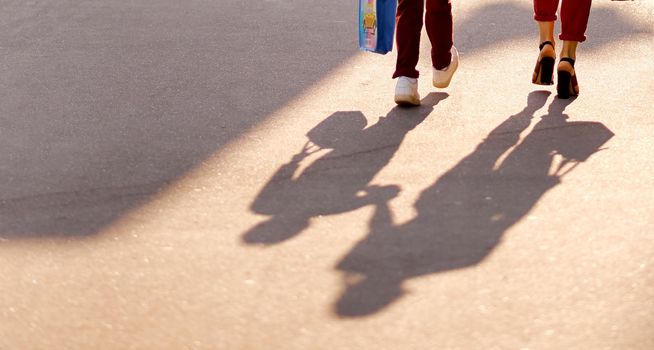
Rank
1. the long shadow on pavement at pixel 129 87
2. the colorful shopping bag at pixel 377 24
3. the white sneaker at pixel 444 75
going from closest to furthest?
the long shadow on pavement at pixel 129 87 < the colorful shopping bag at pixel 377 24 < the white sneaker at pixel 444 75

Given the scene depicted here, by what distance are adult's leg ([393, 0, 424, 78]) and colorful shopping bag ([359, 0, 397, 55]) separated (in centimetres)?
8

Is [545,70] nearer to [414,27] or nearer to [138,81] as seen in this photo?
[414,27]

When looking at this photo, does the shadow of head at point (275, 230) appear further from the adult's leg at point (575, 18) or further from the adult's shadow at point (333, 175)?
the adult's leg at point (575, 18)

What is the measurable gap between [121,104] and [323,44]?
1862 mm

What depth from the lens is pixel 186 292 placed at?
175 inches

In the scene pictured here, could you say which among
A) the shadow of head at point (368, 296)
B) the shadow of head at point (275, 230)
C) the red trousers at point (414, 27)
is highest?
the shadow of head at point (368, 296)

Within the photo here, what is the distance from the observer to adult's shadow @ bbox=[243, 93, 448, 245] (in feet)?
17.1

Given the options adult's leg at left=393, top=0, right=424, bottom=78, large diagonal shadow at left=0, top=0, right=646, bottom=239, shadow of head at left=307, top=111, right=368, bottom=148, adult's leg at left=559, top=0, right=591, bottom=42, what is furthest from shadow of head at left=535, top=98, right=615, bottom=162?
large diagonal shadow at left=0, top=0, right=646, bottom=239

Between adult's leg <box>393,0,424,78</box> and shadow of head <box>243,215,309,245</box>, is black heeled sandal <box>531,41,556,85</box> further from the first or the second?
shadow of head <box>243,215,309,245</box>

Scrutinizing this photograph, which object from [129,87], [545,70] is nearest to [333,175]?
[545,70]

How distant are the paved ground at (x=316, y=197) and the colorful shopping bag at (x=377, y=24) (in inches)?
13.1

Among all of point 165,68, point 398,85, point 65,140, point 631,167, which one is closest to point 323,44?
point 165,68

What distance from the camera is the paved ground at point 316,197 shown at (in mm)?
4215

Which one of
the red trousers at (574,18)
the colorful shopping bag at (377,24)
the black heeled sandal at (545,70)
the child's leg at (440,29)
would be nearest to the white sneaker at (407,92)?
the colorful shopping bag at (377,24)
